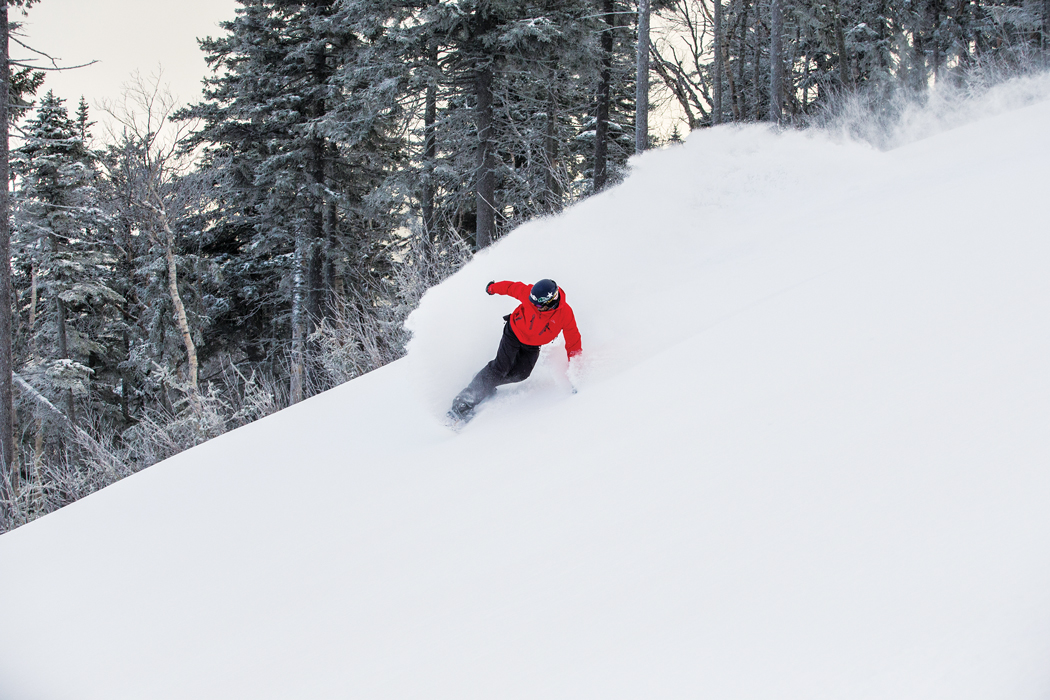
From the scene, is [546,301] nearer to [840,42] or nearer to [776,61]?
[776,61]

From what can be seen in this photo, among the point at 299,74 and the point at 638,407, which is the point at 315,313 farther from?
the point at 638,407

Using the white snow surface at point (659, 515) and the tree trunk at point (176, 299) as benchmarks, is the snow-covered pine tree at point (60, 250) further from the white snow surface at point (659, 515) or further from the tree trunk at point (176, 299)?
the white snow surface at point (659, 515)

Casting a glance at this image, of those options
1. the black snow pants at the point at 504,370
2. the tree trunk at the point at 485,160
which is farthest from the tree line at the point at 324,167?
the black snow pants at the point at 504,370

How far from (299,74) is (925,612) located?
17020 mm

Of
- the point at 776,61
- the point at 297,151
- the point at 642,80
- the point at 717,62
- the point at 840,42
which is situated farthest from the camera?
the point at 840,42

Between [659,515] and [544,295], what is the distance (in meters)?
1.99

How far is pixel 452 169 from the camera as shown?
12125 mm

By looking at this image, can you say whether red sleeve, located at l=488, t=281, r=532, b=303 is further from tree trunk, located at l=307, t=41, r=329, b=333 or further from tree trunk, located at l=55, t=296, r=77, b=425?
tree trunk, located at l=55, t=296, r=77, b=425

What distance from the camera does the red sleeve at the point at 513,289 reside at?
13.6 ft

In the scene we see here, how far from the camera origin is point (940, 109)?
867 centimetres

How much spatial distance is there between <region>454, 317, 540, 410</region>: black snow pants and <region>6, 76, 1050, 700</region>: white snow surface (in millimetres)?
164

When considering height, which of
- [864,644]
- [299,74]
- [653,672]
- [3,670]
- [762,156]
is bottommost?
[3,670]

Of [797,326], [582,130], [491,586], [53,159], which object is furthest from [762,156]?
[53,159]

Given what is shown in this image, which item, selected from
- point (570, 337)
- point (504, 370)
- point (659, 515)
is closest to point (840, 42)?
point (570, 337)
